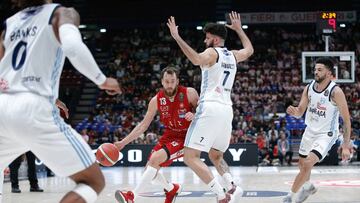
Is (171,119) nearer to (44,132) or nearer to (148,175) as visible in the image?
(148,175)

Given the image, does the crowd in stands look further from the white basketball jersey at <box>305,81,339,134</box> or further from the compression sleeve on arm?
the compression sleeve on arm

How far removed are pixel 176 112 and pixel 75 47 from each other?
3.34 meters

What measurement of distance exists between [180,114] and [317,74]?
1.73m

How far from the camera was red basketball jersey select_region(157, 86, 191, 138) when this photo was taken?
686cm

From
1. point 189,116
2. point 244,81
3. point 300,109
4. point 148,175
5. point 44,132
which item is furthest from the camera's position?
point 244,81

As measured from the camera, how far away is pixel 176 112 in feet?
22.5

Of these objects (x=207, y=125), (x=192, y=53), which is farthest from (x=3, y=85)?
(x=207, y=125)

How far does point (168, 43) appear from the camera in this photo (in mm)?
28125

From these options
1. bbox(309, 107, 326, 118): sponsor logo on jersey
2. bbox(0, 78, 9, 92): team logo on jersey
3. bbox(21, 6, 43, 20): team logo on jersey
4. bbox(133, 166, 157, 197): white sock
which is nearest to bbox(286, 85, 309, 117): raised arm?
bbox(309, 107, 326, 118): sponsor logo on jersey

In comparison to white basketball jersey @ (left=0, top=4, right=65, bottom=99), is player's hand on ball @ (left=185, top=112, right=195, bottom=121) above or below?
below

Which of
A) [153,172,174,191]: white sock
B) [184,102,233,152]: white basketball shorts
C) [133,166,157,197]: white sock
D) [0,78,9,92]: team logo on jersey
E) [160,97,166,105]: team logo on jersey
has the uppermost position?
[0,78,9,92]: team logo on jersey

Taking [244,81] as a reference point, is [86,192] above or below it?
below

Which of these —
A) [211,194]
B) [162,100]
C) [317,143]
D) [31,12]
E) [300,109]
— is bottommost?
[211,194]

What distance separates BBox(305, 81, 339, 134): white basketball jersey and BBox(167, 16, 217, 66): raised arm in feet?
5.18
